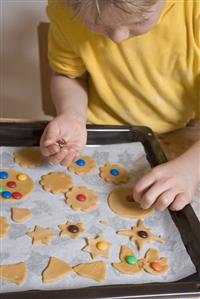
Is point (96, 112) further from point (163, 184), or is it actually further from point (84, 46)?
point (163, 184)

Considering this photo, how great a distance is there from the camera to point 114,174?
61cm

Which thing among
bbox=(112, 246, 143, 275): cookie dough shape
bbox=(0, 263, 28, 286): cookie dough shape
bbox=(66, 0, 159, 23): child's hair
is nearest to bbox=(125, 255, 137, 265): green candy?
bbox=(112, 246, 143, 275): cookie dough shape

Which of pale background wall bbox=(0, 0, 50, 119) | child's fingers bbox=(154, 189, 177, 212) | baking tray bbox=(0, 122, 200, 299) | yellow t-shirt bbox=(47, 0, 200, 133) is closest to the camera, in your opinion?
baking tray bbox=(0, 122, 200, 299)

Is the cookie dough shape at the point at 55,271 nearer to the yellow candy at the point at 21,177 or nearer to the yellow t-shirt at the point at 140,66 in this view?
the yellow candy at the point at 21,177

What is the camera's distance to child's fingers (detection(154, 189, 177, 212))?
1.78 feet

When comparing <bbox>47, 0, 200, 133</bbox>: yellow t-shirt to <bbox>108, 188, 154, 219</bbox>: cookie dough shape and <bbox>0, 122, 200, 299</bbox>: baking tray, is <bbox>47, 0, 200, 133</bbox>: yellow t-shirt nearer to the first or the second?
<bbox>0, 122, 200, 299</bbox>: baking tray

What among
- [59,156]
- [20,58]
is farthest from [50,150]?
[20,58]

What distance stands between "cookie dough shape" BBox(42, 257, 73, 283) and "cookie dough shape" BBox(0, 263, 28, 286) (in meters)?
0.02

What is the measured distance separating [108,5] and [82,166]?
215 mm

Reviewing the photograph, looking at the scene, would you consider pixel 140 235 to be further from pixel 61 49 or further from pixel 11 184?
pixel 61 49

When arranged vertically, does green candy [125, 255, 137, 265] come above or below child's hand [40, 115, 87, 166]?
below

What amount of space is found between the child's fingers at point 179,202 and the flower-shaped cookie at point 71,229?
11 cm

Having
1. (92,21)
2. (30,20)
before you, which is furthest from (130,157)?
(30,20)

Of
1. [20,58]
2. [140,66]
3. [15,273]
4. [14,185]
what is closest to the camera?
[15,273]
